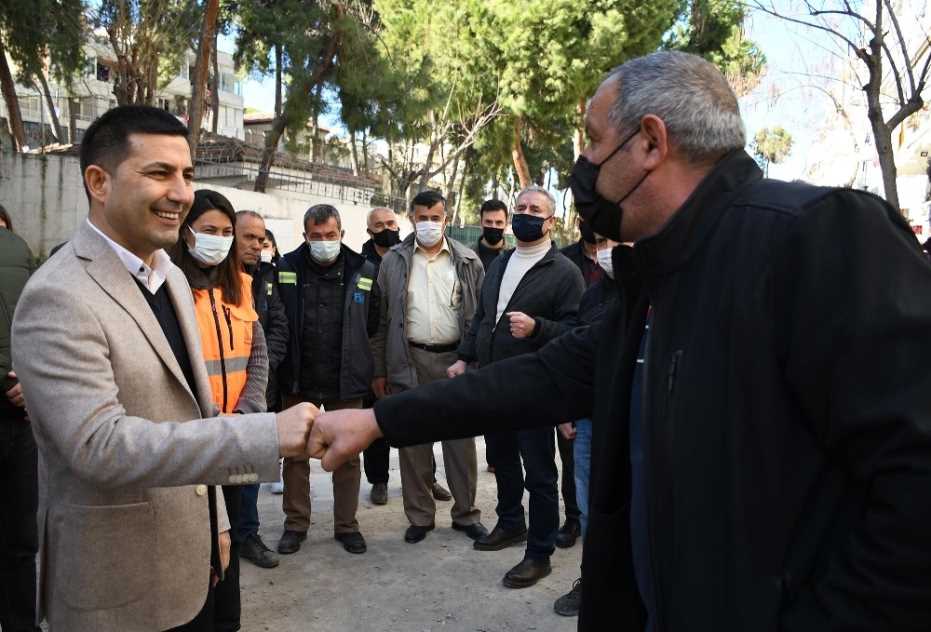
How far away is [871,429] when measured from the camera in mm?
1186

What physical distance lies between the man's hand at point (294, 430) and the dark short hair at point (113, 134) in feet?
2.81

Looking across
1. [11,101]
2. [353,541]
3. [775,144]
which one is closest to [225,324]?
[353,541]

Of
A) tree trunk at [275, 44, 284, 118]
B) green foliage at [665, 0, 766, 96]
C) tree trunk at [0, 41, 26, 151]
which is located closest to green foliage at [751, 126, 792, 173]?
green foliage at [665, 0, 766, 96]

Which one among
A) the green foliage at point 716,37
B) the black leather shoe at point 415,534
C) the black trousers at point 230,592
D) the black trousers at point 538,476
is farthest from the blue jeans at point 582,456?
the green foliage at point 716,37

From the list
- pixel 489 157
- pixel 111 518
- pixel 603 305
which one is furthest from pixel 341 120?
pixel 111 518

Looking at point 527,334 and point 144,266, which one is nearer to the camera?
point 144,266

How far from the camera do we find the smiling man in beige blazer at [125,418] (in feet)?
6.02

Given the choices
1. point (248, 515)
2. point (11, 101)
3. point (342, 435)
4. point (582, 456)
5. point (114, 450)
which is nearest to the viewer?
point (114, 450)

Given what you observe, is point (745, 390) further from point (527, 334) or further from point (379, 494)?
point (379, 494)

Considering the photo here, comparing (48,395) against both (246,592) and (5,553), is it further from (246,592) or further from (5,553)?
(246,592)

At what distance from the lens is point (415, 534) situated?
512cm

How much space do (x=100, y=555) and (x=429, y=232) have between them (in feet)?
12.5

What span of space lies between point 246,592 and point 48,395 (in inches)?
110

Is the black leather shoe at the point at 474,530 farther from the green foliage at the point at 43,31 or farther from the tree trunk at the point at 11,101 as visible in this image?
the tree trunk at the point at 11,101
